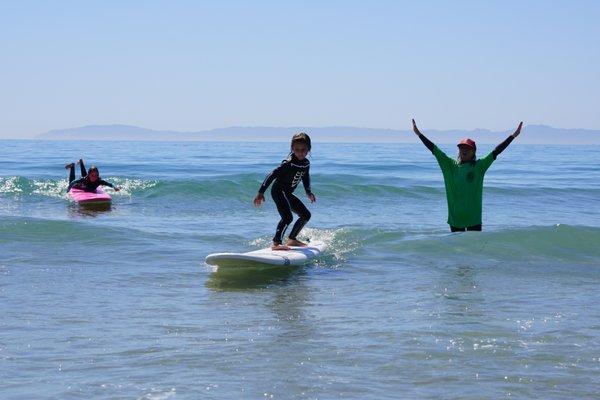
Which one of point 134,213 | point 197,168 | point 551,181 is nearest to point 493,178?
point 551,181

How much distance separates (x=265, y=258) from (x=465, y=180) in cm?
271

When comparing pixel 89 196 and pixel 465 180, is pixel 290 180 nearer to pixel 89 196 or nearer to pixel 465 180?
pixel 465 180

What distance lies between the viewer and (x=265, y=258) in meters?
9.56

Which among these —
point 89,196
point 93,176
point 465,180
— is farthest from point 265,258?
point 93,176

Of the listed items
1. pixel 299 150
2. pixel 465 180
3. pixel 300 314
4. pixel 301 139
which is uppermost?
pixel 301 139

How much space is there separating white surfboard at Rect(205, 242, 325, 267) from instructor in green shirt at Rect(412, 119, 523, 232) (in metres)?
1.98

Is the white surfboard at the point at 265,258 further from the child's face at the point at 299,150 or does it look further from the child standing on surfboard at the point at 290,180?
the child's face at the point at 299,150

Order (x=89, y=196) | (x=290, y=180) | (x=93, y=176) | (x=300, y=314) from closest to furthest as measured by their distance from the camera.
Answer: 1. (x=300, y=314)
2. (x=290, y=180)
3. (x=89, y=196)
4. (x=93, y=176)

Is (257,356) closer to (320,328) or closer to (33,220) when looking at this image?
(320,328)

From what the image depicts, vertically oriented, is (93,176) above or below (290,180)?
below

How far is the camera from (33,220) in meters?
13.7

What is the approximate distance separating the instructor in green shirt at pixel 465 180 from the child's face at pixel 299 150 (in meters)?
1.41

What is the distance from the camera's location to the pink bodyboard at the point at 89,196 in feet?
63.0

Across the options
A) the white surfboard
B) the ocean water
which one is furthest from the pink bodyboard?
the white surfboard
